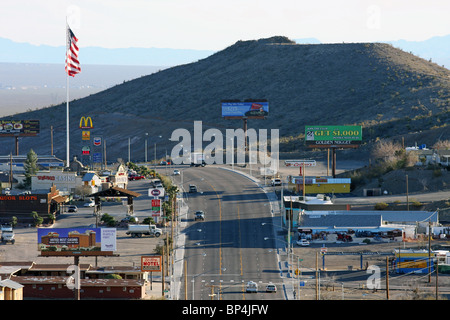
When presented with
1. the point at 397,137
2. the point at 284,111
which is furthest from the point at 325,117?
the point at 397,137

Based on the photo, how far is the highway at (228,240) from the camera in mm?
59469

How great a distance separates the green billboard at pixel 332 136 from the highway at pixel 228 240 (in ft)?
30.3

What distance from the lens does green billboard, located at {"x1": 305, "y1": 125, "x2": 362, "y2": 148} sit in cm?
9994

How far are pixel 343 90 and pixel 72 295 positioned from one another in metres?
134

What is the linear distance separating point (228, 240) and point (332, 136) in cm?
2972

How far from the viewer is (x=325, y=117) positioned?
168250 mm

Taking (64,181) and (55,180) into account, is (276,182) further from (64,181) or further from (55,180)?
(55,180)

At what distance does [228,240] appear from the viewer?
2980 inches

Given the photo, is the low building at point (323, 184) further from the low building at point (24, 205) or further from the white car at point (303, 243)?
the low building at point (24, 205)

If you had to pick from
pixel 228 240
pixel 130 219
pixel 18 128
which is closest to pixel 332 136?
pixel 228 240

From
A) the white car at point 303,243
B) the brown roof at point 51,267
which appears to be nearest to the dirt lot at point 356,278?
the white car at point 303,243

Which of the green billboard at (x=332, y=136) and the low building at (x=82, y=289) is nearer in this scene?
the low building at (x=82, y=289)
